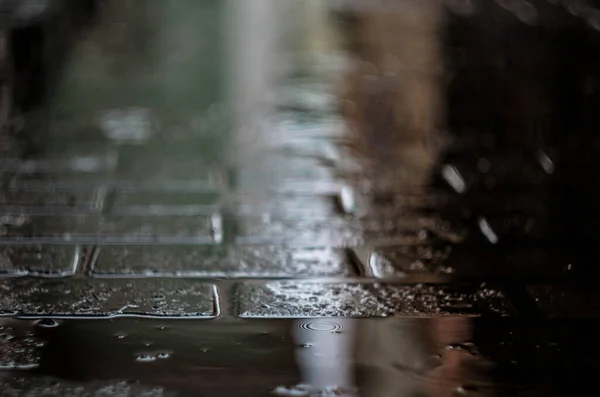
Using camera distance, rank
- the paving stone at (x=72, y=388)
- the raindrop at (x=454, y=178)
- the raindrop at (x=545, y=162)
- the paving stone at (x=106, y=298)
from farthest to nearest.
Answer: the raindrop at (x=545, y=162), the raindrop at (x=454, y=178), the paving stone at (x=106, y=298), the paving stone at (x=72, y=388)

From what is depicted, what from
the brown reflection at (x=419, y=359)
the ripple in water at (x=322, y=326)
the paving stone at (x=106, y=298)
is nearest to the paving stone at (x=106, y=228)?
the paving stone at (x=106, y=298)

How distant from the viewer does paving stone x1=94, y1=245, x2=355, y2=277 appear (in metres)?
1.68

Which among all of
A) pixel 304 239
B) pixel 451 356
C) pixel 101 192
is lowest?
pixel 451 356

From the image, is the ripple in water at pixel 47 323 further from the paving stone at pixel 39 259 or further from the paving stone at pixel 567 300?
the paving stone at pixel 567 300

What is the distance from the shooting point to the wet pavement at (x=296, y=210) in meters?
1.32

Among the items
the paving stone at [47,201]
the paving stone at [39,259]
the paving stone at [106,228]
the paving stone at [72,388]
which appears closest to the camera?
the paving stone at [72,388]

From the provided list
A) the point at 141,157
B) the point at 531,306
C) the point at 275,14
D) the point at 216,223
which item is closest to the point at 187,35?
the point at 275,14

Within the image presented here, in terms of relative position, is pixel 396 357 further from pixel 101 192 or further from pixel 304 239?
pixel 101 192

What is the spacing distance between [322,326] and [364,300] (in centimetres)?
14

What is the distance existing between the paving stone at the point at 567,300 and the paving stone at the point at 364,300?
7cm

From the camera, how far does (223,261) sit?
1737 mm

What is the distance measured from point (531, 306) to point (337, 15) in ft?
10.6

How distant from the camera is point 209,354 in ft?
4.33

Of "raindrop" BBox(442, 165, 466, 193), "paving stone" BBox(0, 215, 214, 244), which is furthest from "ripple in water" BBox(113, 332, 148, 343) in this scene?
"raindrop" BBox(442, 165, 466, 193)
